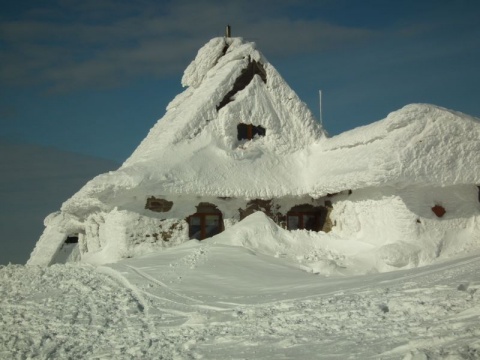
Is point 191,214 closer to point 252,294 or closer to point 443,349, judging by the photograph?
point 252,294

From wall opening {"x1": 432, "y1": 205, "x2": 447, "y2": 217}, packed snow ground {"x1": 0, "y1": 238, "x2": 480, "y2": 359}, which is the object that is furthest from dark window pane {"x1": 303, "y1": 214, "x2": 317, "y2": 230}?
packed snow ground {"x1": 0, "y1": 238, "x2": 480, "y2": 359}

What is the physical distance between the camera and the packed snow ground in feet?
22.2

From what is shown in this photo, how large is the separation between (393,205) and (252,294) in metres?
6.69

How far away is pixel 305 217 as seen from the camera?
19.4 meters

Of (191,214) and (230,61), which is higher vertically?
(230,61)

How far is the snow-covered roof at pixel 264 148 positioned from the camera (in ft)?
49.9

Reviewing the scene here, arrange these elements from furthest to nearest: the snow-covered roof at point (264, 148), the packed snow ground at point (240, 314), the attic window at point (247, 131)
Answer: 1. the attic window at point (247, 131)
2. the snow-covered roof at point (264, 148)
3. the packed snow ground at point (240, 314)

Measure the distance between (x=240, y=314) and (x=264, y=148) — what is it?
35.8 ft

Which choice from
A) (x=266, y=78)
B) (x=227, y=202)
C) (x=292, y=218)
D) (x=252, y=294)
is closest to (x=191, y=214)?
(x=227, y=202)

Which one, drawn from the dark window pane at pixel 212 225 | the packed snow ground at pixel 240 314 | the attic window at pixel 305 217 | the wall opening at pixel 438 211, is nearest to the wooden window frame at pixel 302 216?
the attic window at pixel 305 217

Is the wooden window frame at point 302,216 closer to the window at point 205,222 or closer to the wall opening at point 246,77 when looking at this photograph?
the window at point 205,222

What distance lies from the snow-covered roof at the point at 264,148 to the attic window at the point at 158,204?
608 millimetres

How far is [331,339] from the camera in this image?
7.05 metres

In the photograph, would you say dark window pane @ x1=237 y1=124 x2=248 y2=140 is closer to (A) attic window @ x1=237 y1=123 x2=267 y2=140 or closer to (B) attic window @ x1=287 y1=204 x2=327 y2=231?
(A) attic window @ x1=237 y1=123 x2=267 y2=140
